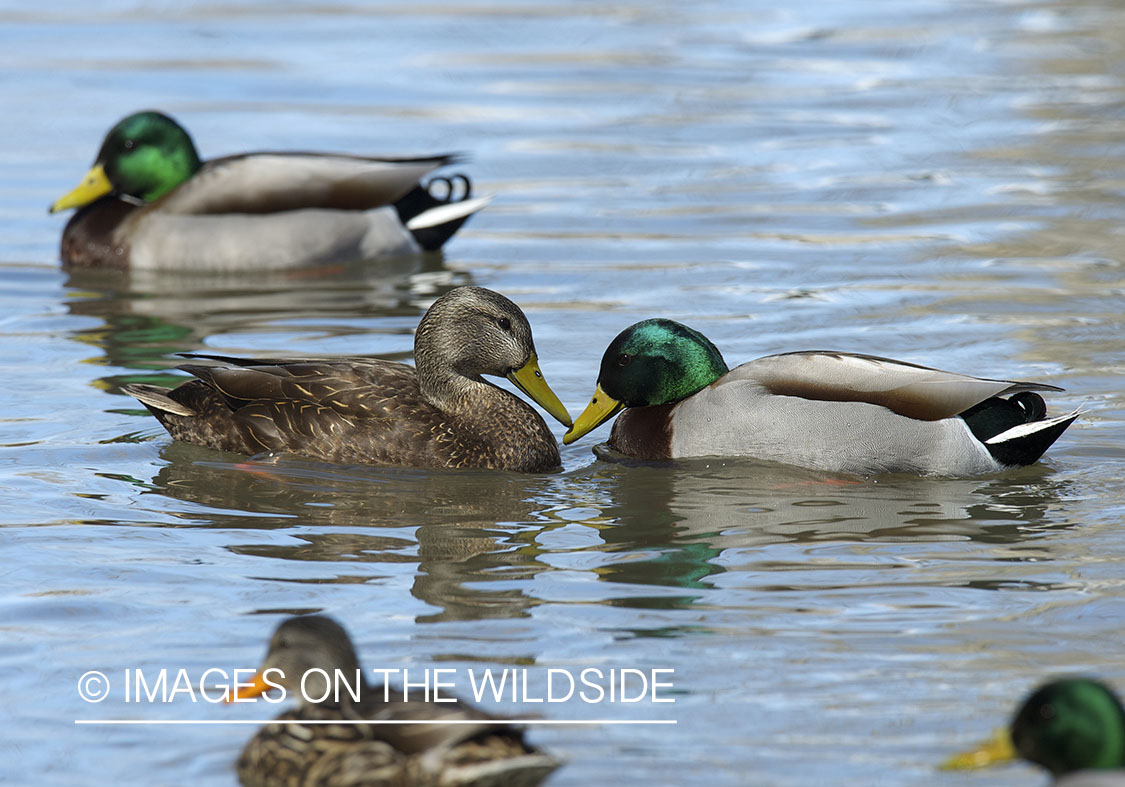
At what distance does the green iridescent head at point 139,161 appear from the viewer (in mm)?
12008

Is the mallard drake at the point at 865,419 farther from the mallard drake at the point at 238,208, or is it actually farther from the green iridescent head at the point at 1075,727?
the mallard drake at the point at 238,208

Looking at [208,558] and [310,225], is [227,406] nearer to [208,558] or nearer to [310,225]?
[208,558]

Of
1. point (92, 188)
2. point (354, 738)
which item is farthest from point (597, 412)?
point (92, 188)

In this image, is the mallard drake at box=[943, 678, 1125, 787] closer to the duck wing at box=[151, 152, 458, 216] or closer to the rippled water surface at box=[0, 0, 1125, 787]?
the rippled water surface at box=[0, 0, 1125, 787]

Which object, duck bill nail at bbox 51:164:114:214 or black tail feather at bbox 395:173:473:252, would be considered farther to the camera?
black tail feather at bbox 395:173:473:252

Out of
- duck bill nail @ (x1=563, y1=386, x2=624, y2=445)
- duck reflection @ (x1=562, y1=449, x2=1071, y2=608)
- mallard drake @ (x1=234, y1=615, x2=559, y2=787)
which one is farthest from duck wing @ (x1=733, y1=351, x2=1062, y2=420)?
mallard drake @ (x1=234, y1=615, x2=559, y2=787)

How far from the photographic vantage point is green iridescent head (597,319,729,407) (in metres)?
7.78

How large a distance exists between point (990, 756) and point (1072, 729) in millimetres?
241

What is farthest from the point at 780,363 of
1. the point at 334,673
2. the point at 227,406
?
the point at 334,673

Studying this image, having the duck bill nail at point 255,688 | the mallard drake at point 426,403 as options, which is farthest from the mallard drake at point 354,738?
the mallard drake at point 426,403

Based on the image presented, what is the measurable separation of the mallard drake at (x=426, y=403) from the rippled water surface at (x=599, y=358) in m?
0.11

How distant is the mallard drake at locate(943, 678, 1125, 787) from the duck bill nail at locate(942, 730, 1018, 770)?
0.16 ft

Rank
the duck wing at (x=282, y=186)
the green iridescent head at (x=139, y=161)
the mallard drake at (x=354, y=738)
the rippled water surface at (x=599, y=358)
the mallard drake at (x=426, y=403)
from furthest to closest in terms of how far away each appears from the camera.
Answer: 1. the green iridescent head at (x=139, y=161)
2. the duck wing at (x=282, y=186)
3. the mallard drake at (x=426, y=403)
4. the rippled water surface at (x=599, y=358)
5. the mallard drake at (x=354, y=738)

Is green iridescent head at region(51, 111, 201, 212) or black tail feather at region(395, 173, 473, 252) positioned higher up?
green iridescent head at region(51, 111, 201, 212)
